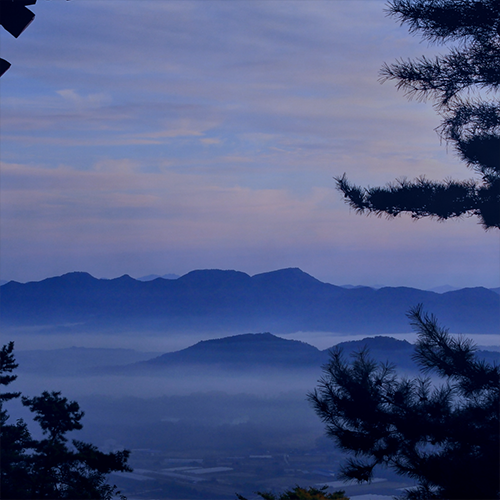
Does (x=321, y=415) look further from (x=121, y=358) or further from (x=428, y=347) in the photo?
(x=121, y=358)

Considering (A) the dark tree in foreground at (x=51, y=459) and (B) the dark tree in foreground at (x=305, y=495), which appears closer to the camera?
(B) the dark tree in foreground at (x=305, y=495)

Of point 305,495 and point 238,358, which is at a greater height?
point 305,495

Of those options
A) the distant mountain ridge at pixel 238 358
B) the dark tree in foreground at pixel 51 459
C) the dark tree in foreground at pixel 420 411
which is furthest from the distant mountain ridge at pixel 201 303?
the dark tree in foreground at pixel 420 411

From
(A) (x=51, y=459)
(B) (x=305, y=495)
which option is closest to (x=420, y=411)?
(B) (x=305, y=495)

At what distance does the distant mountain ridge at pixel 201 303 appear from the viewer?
53.2 metres

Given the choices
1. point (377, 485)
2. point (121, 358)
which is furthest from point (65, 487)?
point (121, 358)

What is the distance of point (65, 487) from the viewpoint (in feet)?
25.9

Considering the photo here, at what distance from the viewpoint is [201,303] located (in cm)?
8725

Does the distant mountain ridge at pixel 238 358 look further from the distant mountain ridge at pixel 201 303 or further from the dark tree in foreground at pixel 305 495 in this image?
the dark tree in foreground at pixel 305 495

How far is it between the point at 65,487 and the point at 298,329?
5674 centimetres

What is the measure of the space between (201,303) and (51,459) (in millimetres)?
79829

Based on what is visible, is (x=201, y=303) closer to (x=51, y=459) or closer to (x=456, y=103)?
(x=51, y=459)

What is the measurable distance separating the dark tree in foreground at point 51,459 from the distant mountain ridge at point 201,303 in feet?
104

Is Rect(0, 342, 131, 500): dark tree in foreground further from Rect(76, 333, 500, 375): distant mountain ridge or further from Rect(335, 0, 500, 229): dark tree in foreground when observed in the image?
Rect(76, 333, 500, 375): distant mountain ridge
